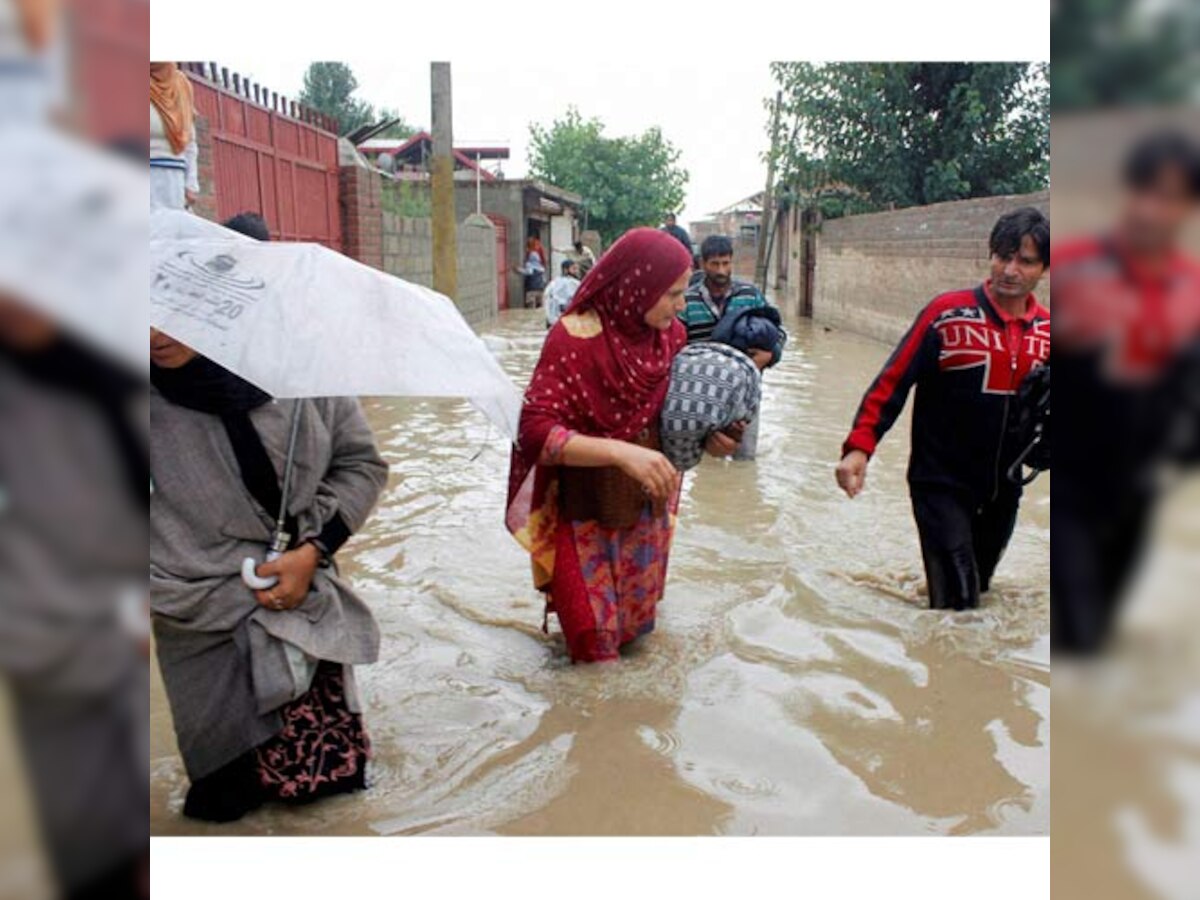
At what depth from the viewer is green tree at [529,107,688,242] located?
39.3m

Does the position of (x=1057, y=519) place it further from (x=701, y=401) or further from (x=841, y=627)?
(x=841, y=627)

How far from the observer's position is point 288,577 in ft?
7.98

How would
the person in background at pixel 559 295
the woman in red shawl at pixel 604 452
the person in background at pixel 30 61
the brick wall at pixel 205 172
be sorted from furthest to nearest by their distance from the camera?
1. the person in background at pixel 559 295
2. the brick wall at pixel 205 172
3. the woman in red shawl at pixel 604 452
4. the person in background at pixel 30 61

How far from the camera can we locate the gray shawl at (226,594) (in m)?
2.35

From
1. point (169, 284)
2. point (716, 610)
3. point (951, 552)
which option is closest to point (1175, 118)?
point (169, 284)

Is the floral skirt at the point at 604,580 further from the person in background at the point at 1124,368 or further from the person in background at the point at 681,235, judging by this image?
the person in background at the point at 1124,368

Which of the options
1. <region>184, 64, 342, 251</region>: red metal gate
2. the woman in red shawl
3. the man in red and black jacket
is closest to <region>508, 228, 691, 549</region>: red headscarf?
the woman in red shawl

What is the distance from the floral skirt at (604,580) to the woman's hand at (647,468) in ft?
1.58

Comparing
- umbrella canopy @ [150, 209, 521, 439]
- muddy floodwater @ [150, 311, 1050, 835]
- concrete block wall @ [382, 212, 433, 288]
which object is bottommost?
muddy floodwater @ [150, 311, 1050, 835]

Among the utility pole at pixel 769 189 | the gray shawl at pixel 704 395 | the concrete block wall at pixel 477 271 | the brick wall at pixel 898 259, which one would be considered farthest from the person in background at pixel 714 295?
the utility pole at pixel 769 189

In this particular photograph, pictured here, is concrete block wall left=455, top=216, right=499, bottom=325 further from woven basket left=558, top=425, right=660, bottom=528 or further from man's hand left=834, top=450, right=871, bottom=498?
woven basket left=558, top=425, right=660, bottom=528

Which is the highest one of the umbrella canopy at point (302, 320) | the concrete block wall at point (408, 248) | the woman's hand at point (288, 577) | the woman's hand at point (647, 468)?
the concrete block wall at point (408, 248)

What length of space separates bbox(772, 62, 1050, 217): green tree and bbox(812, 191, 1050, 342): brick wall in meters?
1.16

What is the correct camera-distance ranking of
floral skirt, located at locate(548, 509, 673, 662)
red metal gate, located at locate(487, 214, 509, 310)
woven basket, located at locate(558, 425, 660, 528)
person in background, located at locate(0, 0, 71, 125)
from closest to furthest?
person in background, located at locate(0, 0, 71, 125)
woven basket, located at locate(558, 425, 660, 528)
floral skirt, located at locate(548, 509, 673, 662)
red metal gate, located at locate(487, 214, 509, 310)
